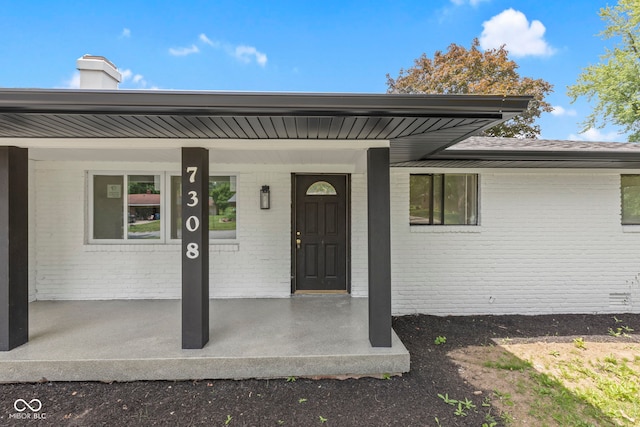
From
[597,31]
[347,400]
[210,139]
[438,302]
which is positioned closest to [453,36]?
[597,31]

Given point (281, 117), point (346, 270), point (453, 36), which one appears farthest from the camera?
point (453, 36)

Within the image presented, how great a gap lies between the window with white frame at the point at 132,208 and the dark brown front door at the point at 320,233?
1.45m

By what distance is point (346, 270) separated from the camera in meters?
5.61

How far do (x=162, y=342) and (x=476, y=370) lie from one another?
3.49 metres

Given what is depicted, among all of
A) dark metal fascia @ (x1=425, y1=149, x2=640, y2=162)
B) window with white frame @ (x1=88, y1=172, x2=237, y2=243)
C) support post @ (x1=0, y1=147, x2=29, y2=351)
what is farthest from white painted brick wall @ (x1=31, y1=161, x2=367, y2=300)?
support post @ (x1=0, y1=147, x2=29, y2=351)

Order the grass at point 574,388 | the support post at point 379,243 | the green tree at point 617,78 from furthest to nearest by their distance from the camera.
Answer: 1. the green tree at point 617,78
2. the support post at point 379,243
3. the grass at point 574,388

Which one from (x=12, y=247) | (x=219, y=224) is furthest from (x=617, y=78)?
(x=12, y=247)

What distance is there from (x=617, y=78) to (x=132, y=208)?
1670cm

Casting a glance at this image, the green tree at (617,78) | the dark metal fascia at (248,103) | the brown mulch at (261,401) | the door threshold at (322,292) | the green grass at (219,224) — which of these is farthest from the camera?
the green tree at (617,78)

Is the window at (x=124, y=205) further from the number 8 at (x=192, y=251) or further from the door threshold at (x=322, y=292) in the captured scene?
the door threshold at (x=322, y=292)

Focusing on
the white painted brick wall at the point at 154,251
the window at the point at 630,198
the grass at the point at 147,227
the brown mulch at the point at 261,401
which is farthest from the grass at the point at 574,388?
the grass at the point at 147,227

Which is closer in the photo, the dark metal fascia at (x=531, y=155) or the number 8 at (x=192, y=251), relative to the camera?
the number 8 at (x=192, y=251)

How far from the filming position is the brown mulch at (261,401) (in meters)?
2.76

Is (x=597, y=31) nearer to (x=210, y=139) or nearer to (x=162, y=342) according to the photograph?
(x=210, y=139)
